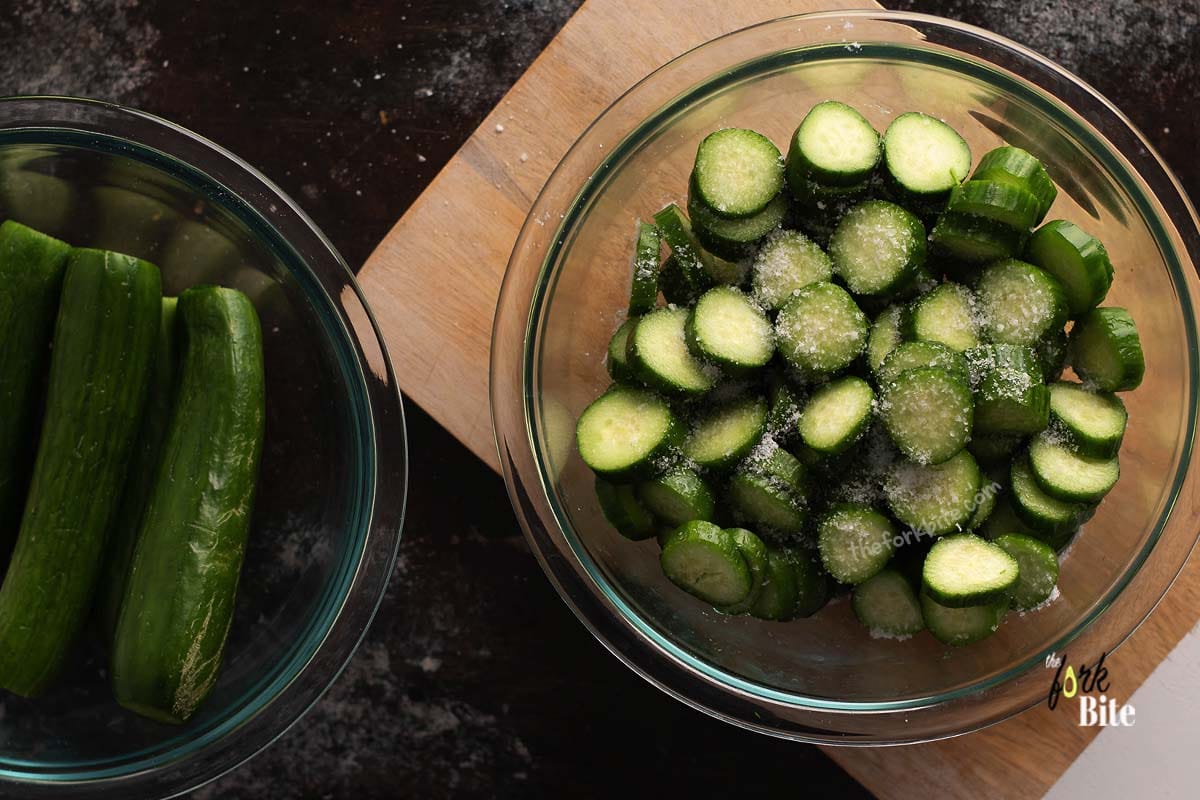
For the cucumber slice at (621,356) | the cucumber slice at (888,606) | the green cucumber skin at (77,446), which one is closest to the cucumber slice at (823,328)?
the cucumber slice at (621,356)

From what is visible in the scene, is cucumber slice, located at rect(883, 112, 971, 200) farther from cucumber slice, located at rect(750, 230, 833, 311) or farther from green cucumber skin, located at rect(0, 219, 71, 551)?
green cucumber skin, located at rect(0, 219, 71, 551)

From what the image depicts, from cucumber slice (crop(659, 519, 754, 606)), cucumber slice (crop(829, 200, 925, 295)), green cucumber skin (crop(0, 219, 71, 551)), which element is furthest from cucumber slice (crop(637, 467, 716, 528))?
green cucumber skin (crop(0, 219, 71, 551))

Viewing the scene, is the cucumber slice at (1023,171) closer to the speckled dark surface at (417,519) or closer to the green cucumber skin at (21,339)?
the speckled dark surface at (417,519)

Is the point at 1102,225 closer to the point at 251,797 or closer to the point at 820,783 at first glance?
the point at 820,783

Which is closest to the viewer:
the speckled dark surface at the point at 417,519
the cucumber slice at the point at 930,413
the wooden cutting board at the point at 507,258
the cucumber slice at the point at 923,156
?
the cucumber slice at the point at 930,413

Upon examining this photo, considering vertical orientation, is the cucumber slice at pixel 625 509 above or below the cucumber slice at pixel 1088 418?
below

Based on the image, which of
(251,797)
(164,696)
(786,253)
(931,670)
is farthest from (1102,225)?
(251,797)

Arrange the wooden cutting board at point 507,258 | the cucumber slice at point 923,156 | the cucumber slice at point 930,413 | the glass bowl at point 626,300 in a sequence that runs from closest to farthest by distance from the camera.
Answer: the cucumber slice at point 930,413
the cucumber slice at point 923,156
the glass bowl at point 626,300
the wooden cutting board at point 507,258
